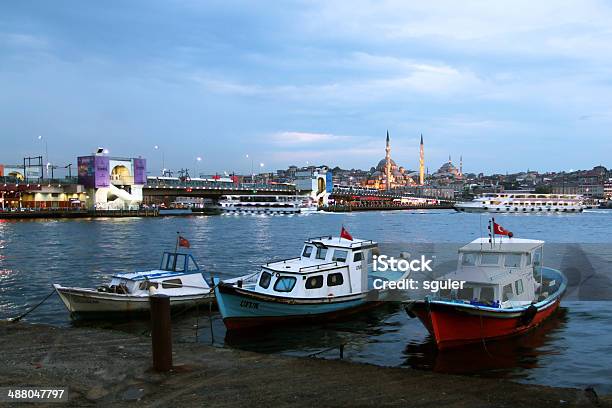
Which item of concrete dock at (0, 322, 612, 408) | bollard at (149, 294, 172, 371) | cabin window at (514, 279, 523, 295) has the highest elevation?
bollard at (149, 294, 172, 371)

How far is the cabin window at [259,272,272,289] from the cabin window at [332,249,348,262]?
2739 mm

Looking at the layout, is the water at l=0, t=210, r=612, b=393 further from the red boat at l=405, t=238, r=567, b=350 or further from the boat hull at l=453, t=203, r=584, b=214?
the boat hull at l=453, t=203, r=584, b=214

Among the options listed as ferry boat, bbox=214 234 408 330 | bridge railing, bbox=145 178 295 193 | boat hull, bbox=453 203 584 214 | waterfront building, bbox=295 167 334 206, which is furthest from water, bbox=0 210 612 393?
waterfront building, bbox=295 167 334 206

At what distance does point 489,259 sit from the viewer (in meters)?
18.5

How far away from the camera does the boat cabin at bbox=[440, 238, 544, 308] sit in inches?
675

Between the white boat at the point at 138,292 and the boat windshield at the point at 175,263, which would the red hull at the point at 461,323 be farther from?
the boat windshield at the point at 175,263

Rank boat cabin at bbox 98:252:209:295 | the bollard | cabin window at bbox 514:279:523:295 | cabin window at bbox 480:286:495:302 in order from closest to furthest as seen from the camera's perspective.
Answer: the bollard < cabin window at bbox 480:286:495:302 < cabin window at bbox 514:279:523:295 < boat cabin at bbox 98:252:209:295

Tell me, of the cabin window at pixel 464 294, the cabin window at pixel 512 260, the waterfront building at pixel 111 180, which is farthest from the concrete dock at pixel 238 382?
the waterfront building at pixel 111 180

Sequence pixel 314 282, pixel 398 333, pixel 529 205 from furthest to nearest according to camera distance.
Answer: pixel 529 205 < pixel 314 282 < pixel 398 333

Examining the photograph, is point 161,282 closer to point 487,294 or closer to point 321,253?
point 321,253

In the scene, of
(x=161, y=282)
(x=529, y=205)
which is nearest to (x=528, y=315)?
(x=161, y=282)

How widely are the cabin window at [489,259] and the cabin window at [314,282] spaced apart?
5.58 m

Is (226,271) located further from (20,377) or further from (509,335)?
(20,377)

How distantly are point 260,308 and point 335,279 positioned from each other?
124 inches
